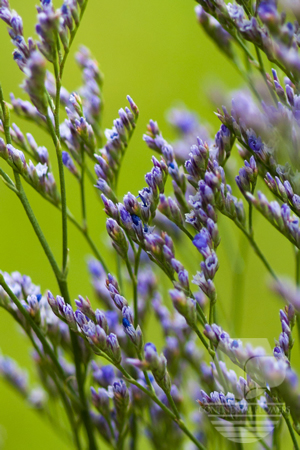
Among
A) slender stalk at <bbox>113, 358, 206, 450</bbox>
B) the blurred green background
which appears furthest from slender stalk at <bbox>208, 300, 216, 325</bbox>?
the blurred green background

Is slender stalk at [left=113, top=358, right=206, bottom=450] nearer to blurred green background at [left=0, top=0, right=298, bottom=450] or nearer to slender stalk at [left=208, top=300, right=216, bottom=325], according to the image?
slender stalk at [left=208, top=300, right=216, bottom=325]

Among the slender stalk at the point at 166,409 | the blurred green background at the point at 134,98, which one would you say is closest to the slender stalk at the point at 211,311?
the slender stalk at the point at 166,409

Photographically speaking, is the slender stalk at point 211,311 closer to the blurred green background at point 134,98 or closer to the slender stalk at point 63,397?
the slender stalk at point 63,397

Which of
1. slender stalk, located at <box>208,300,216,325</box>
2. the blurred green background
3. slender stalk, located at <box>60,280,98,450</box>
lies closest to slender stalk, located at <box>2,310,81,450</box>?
slender stalk, located at <box>60,280,98,450</box>

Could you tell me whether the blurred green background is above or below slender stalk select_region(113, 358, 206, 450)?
above

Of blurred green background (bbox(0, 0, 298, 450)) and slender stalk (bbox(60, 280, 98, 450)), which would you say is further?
blurred green background (bbox(0, 0, 298, 450))

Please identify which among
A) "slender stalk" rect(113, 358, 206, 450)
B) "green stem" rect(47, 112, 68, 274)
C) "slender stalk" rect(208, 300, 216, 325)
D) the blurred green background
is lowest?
"slender stalk" rect(113, 358, 206, 450)

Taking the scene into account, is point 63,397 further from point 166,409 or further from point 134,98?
point 134,98

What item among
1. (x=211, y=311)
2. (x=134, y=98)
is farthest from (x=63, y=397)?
(x=134, y=98)

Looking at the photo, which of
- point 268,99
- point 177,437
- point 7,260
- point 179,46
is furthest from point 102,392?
point 179,46
